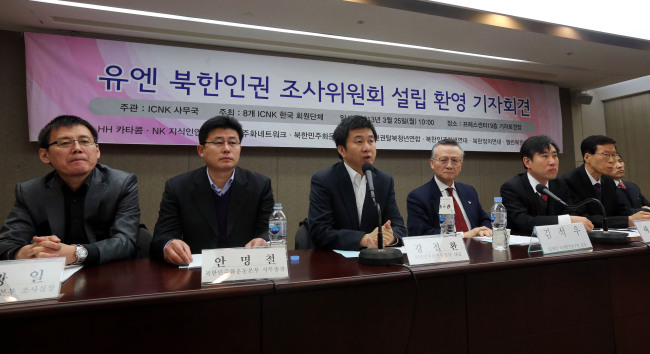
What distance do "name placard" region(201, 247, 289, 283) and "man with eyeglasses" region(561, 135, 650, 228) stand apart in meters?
2.38

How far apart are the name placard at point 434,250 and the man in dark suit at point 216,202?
0.82m

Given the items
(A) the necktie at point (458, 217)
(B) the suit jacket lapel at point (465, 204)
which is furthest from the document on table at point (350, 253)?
(B) the suit jacket lapel at point (465, 204)

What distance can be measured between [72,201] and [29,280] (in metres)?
0.87

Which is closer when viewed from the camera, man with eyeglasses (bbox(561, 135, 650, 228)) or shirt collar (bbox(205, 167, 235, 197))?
shirt collar (bbox(205, 167, 235, 197))

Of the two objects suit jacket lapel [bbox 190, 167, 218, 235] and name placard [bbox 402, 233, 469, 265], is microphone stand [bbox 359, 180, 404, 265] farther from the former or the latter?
suit jacket lapel [bbox 190, 167, 218, 235]

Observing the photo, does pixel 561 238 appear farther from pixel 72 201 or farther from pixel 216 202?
pixel 72 201

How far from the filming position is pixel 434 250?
1170mm

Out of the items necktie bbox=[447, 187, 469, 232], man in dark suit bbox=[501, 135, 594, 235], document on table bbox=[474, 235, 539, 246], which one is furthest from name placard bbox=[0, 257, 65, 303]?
man in dark suit bbox=[501, 135, 594, 235]

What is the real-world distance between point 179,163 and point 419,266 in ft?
9.00

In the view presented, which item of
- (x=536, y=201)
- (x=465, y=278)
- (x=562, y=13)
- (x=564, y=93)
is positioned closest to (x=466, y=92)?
(x=562, y=13)

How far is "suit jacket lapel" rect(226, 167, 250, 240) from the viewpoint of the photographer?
175cm

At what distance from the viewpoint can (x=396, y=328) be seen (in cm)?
104

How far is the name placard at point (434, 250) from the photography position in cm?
→ 113

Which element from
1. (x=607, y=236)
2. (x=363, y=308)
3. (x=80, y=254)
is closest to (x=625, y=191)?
(x=607, y=236)
